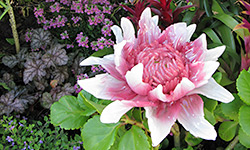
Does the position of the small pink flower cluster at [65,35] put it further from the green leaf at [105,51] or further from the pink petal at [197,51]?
the pink petal at [197,51]

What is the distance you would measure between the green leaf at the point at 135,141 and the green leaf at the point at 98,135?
Answer: 36 millimetres

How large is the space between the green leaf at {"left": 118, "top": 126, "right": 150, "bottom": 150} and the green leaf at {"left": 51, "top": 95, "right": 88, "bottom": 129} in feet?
0.58

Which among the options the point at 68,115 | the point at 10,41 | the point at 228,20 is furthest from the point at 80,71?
the point at 228,20

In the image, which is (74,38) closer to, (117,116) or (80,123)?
(80,123)

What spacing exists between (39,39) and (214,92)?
4.28ft

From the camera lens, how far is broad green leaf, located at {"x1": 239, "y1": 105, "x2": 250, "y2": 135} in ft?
2.53

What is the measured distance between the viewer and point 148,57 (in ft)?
2.18

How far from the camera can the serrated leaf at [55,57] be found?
1.54m

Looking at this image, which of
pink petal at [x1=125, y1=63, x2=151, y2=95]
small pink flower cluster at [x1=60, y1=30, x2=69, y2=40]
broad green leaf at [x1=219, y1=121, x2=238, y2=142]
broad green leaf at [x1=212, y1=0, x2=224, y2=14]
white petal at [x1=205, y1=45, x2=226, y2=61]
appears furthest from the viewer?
small pink flower cluster at [x1=60, y1=30, x2=69, y2=40]

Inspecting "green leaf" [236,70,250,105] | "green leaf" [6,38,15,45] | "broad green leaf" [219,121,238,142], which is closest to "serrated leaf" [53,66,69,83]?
"green leaf" [6,38,15,45]

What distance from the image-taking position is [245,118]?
2.61ft

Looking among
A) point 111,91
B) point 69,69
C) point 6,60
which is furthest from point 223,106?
point 6,60

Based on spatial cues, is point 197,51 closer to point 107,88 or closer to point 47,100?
point 107,88

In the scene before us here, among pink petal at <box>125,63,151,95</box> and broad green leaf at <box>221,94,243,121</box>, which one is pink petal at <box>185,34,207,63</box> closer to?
pink petal at <box>125,63,151,95</box>
